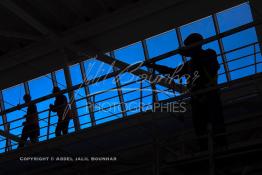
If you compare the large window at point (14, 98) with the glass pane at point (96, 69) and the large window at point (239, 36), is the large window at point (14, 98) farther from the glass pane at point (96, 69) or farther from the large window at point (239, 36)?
the large window at point (239, 36)

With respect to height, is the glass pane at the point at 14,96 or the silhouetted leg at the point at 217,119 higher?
the glass pane at the point at 14,96

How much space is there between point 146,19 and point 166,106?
17.9 feet

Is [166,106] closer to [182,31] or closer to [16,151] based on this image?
[16,151]

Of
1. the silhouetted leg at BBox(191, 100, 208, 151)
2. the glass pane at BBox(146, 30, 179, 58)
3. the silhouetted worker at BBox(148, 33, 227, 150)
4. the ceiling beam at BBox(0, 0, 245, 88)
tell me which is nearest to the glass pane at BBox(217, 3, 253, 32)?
the glass pane at BBox(146, 30, 179, 58)

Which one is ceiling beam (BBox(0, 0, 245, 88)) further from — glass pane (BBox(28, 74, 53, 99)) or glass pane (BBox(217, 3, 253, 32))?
glass pane (BBox(28, 74, 53, 99))

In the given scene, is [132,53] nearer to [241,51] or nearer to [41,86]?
[241,51]

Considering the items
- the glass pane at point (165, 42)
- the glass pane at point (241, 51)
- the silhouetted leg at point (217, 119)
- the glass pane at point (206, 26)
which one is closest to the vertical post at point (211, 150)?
the silhouetted leg at point (217, 119)

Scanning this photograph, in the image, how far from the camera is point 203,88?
7.18 metres

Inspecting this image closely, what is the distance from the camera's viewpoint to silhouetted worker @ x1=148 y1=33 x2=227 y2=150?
658 centimetres

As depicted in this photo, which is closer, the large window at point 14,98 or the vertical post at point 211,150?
the vertical post at point 211,150

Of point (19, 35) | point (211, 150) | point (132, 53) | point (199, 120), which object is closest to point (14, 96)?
point (132, 53)

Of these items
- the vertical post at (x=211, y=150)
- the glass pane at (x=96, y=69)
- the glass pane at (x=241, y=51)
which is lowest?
the vertical post at (x=211, y=150)

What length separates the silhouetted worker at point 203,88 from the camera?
6578 mm

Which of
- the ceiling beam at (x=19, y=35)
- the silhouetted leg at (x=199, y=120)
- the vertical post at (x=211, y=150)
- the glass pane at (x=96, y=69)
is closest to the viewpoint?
the vertical post at (x=211, y=150)
